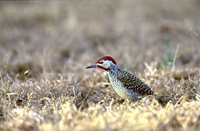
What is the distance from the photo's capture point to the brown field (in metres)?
5.17

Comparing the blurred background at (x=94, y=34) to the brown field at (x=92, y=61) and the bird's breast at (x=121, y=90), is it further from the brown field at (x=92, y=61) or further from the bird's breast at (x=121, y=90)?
the bird's breast at (x=121, y=90)

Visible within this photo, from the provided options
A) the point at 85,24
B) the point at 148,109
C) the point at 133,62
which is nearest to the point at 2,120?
A: the point at 148,109

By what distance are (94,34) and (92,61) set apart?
259cm

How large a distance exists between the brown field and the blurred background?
0.02 m

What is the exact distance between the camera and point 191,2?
1634 cm

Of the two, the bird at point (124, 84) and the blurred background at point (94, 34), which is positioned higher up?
the blurred background at point (94, 34)

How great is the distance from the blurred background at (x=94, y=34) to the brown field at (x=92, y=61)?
0.02m

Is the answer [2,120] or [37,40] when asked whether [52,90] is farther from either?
[37,40]

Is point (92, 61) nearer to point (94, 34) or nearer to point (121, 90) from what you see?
point (94, 34)

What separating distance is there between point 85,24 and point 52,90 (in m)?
6.91

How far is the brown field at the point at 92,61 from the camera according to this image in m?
5.17

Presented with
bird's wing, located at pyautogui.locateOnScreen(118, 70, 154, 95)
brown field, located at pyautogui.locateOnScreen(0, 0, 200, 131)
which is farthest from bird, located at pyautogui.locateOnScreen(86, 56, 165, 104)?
brown field, located at pyautogui.locateOnScreen(0, 0, 200, 131)

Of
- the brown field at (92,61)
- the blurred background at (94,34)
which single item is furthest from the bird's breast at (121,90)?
the blurred background at (94,34)

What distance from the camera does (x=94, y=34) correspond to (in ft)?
40.9
